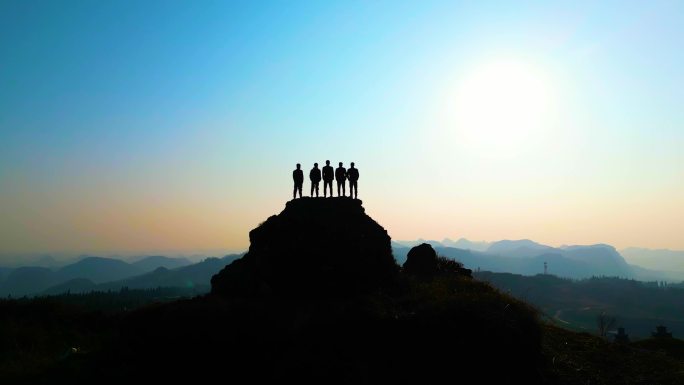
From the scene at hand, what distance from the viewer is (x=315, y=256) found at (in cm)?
2058

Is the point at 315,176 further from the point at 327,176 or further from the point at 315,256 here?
the point at 315,256

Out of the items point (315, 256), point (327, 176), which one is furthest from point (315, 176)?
point (315, 256)

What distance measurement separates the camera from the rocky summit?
20.1 meters

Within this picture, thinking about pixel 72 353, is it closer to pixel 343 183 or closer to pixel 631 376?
pixel 343 183

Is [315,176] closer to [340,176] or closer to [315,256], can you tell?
[340,176]

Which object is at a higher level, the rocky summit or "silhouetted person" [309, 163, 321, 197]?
"silhouetted person" [309, 163, 321, 197]

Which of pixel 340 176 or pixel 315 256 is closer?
pixel 315 256

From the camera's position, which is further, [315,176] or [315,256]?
[315,176]

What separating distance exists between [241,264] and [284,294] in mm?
3217

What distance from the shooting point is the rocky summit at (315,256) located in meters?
20.1

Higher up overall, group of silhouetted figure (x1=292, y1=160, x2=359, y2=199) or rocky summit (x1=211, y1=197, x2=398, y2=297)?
group of silhouetted figure (x1=292, y1=160, x2=359, y2=199)

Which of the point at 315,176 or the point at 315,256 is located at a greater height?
the point at 315,176

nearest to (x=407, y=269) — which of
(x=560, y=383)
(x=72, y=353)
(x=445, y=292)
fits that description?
(x=445, y=292)

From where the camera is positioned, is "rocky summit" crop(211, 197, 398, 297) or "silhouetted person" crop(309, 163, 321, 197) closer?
"rocky summit" crop(211, 197, 398, 297)
